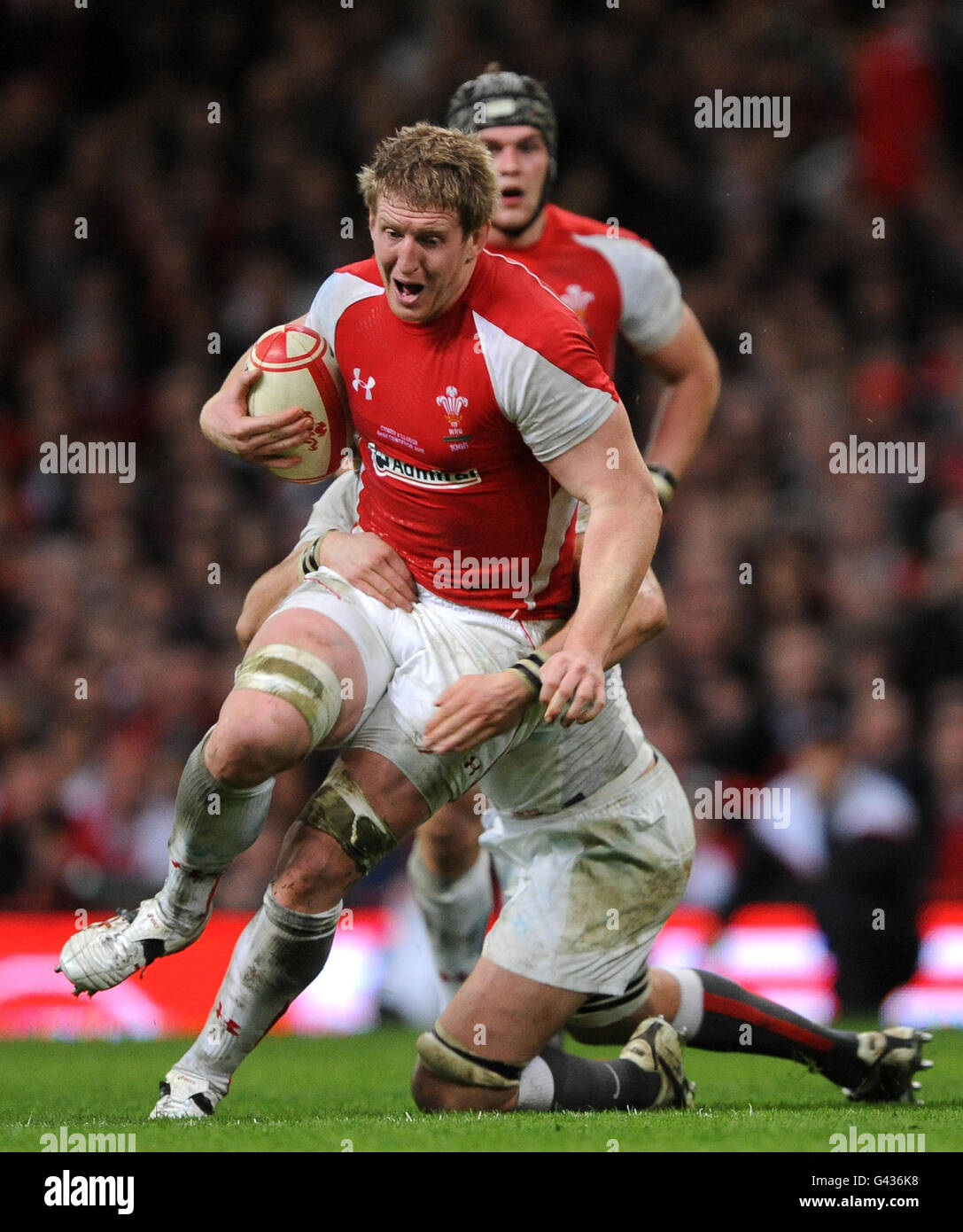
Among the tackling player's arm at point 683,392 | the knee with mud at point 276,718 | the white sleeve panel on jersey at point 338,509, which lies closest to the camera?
the knee with mud at point 276,718

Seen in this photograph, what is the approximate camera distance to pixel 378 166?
4477 millimetres

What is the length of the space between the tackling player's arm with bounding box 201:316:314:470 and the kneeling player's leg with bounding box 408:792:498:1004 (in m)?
1.63

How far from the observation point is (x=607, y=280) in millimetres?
5887

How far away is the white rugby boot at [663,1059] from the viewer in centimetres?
505

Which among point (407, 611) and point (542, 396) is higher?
point (542, 396)

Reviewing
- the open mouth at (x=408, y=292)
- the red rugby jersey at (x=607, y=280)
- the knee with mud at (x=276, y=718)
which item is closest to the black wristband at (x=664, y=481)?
the red rugby jersey at (x=607, y=280)

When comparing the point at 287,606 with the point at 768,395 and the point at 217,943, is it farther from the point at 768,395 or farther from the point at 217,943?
the point at 768,395

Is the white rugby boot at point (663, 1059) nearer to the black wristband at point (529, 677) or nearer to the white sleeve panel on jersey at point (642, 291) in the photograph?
the black wristband at point (529, 677)

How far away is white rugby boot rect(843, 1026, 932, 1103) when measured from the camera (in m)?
5.19

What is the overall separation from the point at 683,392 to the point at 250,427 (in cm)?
190

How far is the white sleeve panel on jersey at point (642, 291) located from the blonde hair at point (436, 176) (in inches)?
54.9

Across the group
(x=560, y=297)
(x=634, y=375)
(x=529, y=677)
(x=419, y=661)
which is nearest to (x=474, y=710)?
(x=529, y=677)

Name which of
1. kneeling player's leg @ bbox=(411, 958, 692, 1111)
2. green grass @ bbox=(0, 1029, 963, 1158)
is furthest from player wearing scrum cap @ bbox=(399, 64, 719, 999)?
kneeling player's leg @ bbox=(411, 958, 692, 1111)

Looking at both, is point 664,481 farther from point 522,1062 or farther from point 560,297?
point 522,1062
